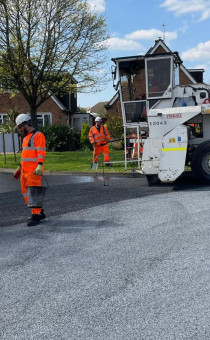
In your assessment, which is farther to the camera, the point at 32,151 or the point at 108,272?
the point at 32,151

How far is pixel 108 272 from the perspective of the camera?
4.67 metres

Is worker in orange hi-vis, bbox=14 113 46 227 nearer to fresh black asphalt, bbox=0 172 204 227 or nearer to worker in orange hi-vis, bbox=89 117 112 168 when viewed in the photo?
fresh black asphalt, bbox=0 172 204 227

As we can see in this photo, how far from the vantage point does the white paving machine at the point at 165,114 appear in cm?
1015

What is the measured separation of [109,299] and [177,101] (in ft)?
27.7

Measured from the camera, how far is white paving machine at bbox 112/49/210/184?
10.1 m

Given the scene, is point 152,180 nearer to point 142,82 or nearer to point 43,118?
point 142,82

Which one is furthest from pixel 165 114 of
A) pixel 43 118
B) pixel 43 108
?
pixel 43 118

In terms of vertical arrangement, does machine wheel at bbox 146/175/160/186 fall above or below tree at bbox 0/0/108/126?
below

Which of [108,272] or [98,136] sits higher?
[98,136]

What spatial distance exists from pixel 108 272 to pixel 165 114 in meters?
6.35

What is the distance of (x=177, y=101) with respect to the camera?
11.8m

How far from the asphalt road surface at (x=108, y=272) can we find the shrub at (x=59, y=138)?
62.6 feet

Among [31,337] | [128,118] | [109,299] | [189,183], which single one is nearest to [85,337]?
[31,337]

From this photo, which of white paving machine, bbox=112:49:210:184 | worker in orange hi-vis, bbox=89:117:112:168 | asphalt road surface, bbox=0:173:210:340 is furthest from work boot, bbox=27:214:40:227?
worker in orange hi-vis, bbox=89:117:112:168
